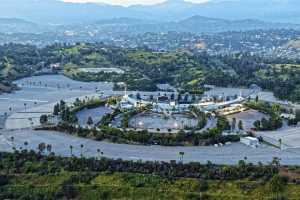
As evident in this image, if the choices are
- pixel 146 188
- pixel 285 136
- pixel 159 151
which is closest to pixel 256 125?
pixel 285 136

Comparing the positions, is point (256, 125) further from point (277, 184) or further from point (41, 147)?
point (41, 147)

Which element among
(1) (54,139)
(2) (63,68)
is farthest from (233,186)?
(2) (63,68)

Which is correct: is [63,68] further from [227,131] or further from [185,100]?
[227,131]

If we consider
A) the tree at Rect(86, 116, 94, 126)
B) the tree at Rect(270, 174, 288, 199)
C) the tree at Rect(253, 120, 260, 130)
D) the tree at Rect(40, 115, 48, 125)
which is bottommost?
the tree at Rect(40, 115, 48, 125)

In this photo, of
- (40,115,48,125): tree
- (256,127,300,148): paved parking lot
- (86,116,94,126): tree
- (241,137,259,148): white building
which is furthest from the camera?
(40,115,48,125): tree

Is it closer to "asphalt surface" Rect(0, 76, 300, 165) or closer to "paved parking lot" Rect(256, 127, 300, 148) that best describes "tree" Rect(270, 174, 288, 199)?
"asphalt surface" Rect(0, 76, 300, 165)

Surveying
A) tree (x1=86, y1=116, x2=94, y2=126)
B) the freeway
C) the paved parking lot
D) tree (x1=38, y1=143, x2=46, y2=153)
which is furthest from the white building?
tree (x1=38, y1=143, x2=46, y2=153)

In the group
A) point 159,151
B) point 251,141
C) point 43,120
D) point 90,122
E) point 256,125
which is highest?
point 251,141

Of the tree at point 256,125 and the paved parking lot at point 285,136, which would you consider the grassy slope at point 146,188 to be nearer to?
the paved parking lot at point 285,136
